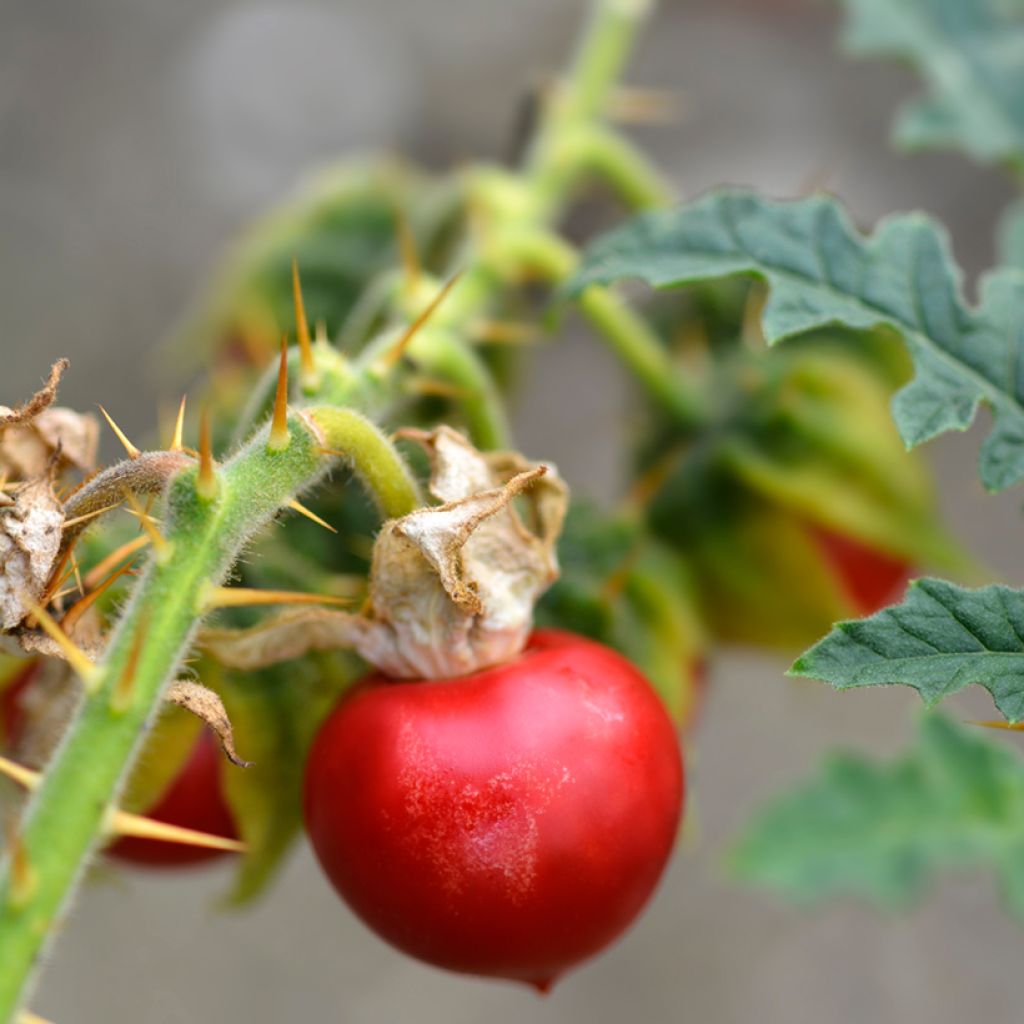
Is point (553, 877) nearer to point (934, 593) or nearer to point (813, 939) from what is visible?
point (934, 593)

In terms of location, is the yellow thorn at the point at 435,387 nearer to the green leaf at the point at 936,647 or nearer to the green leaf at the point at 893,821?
the green leaf at the point at 936,647

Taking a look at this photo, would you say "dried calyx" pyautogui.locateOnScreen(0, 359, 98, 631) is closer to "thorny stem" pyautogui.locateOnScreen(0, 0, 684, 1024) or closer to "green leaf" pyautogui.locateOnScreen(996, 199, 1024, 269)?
"thorny stem" pyautogui.locateOnScreen(0, 0, 684, 1024)

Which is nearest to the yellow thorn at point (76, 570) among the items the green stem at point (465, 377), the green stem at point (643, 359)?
the green stem at point (465, 377)

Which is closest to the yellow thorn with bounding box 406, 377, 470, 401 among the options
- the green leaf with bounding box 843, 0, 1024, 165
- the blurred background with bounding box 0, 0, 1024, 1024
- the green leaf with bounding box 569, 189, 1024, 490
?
the green leaf with bounding box 569, 189, 1024, 490

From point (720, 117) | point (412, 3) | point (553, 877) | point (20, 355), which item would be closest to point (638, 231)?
point (553, 877)

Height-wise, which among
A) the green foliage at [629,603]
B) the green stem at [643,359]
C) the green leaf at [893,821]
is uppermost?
the green stem at [643,359]

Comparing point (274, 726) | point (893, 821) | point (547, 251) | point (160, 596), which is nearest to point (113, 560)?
point (160, 596)
